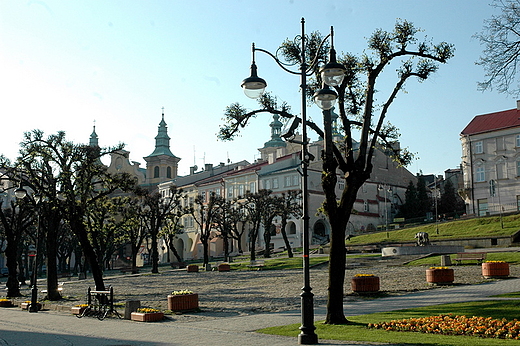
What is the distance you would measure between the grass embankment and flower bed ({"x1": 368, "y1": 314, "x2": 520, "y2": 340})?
3738 cm

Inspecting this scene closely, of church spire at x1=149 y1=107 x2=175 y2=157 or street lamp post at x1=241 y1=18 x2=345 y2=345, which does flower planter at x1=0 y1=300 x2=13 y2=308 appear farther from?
church spire at x1=149 y1=107 x2=175 y2=157

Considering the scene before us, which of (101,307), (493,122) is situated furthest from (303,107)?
(493,122)

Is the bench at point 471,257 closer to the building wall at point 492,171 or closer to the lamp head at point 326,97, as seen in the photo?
the lamp head at point 326,97

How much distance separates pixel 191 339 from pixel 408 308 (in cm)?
677

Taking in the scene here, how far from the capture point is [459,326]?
1206 centimetres

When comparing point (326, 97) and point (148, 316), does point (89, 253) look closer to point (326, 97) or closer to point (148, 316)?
point (148, 316)

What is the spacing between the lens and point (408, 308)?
16.6 metres

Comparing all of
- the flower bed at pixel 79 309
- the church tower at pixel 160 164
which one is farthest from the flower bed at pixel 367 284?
the church tower at pixel 160 164

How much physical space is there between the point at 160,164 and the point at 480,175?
62.1 m

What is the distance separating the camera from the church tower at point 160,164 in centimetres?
10931

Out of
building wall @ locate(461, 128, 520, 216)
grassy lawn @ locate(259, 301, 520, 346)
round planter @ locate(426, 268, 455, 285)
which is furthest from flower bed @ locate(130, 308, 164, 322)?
building wall @ locate(461, 128, 520, 216)

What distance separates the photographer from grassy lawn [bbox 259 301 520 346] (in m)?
10.9

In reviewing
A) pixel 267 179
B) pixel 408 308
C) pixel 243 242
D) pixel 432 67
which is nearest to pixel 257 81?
pixel 432 67

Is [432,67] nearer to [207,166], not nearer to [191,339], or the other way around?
[191,339]
